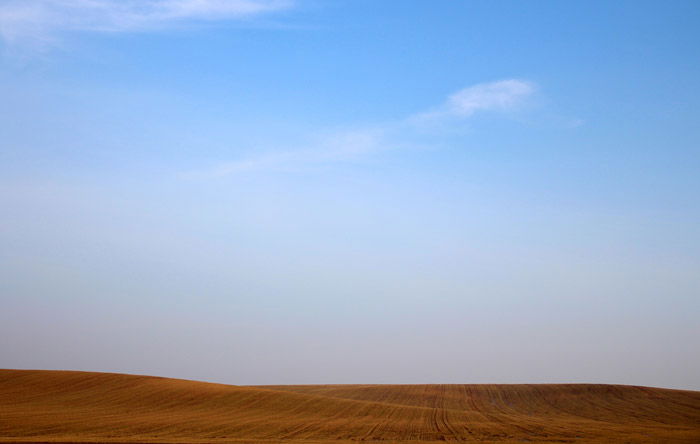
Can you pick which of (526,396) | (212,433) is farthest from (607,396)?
(212,433)

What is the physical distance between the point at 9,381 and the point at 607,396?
5929 centimetres

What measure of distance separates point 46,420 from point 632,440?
30.9m

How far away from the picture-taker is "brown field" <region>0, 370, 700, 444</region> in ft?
109

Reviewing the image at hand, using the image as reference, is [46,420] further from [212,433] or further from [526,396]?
[526,396]

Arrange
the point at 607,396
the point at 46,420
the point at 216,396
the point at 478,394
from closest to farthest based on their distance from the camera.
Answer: the point at 46,420 < the point at 216,396 < the point at 607,396 < the point at 478,394

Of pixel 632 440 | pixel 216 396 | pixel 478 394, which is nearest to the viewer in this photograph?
pixel 632 440

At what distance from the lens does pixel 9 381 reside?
5378 centimetres

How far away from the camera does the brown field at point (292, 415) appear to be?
33.1 meters

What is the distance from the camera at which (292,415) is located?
149 feet

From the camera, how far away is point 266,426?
124ft

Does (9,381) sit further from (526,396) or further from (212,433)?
(526,396)

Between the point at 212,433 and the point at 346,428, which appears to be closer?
the point at 212,433

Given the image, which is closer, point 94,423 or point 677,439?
point 677,439

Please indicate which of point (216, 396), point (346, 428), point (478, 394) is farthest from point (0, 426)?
point (478, 394)
